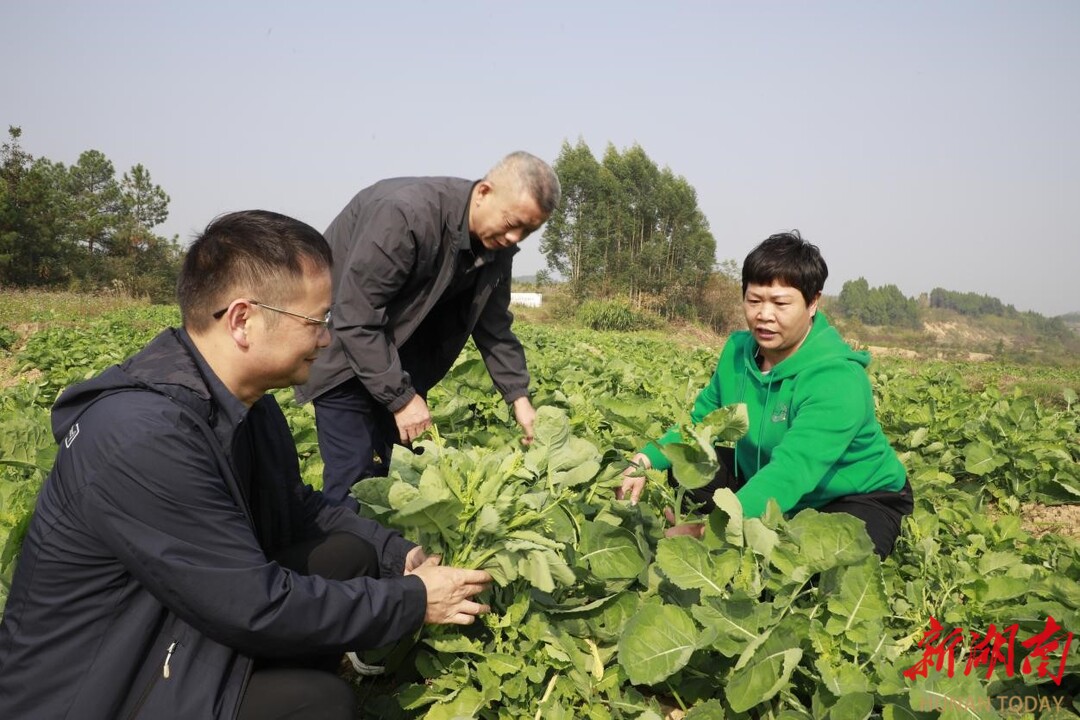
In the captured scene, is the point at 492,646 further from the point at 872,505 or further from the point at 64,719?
the point at 872,505

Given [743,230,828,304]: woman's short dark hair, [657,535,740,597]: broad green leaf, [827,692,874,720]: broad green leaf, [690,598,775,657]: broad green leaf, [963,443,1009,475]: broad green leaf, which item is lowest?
[827,692,874,720]: broad green leaf

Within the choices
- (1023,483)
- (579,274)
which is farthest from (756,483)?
(579,274)

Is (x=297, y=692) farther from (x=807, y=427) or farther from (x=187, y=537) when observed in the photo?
(x=807, y=427)

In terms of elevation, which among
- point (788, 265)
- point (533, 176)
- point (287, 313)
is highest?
point (533, 176)

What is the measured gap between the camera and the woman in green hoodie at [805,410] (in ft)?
8.80

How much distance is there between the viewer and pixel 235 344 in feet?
5.46

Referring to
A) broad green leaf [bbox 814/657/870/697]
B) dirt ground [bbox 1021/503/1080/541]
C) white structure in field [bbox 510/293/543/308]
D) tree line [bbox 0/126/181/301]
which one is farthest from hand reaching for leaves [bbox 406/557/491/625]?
white structure in field [bbox 510/293/543/308]

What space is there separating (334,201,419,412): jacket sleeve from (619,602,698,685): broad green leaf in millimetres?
1519

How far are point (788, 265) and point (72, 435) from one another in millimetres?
2450

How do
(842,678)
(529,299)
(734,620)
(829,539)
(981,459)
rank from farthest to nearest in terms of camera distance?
(529,299) → (981,459) → (829,539) → (734,620) → (842,678)

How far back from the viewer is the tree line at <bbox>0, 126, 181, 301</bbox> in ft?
111

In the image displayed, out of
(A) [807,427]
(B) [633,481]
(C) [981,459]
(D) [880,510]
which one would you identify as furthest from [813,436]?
(C) [981,459]
